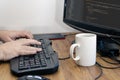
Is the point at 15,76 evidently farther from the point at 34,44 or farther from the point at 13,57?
the point at 34,44

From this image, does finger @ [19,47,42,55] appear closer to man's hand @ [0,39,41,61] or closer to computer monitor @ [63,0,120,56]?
man's hand @ [0,39,41,61]

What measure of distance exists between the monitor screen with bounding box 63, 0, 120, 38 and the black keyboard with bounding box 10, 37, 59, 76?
0.26m

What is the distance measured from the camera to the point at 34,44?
107 cm

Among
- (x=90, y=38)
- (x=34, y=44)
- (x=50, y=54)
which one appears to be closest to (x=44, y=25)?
(x=34, y=44)

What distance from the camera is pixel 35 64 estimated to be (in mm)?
840

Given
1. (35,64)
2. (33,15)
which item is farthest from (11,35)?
(35,64)

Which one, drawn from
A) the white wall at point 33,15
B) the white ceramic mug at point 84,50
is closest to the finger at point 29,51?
the white ceramic mug at point 84,50

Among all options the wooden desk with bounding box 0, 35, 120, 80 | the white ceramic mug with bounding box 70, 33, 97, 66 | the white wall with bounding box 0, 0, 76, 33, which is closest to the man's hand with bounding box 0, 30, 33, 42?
the white wall with bounding box 0, 0, 76, 33

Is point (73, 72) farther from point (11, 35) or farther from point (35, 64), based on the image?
point (11, 35)

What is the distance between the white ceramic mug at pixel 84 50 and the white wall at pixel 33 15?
0.60 m

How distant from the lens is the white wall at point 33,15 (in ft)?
4.65

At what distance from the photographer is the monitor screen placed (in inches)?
37.6

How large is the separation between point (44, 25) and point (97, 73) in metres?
0.72

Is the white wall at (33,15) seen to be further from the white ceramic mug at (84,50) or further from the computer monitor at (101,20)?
the white ceramic mug at (84,50)
